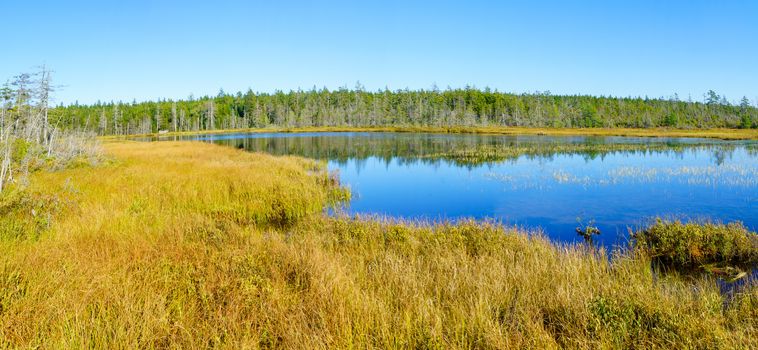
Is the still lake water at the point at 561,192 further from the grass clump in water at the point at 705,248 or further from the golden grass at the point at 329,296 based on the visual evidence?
the golden grass at the point at 329,296

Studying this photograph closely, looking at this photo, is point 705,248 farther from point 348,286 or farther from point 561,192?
point 561,192

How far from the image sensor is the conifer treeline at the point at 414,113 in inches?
5546

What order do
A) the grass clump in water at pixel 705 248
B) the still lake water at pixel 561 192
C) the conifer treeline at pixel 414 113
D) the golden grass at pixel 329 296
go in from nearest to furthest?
the golden grass at pixel 329 296, the grass clump in water at pixel 705 248, the still lake water at pixel 561 192, the conifer treeline at pixel 414 113

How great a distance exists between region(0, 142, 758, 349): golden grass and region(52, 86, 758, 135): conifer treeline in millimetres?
128631

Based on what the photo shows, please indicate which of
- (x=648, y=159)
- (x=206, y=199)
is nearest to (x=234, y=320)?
(x=206, y=199)

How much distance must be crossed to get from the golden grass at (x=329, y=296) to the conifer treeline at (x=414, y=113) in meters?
129

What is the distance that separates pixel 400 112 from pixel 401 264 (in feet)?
474

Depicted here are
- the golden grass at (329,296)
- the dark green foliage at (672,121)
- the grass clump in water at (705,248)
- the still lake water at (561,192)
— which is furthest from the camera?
the dark green foliage at (672,121)

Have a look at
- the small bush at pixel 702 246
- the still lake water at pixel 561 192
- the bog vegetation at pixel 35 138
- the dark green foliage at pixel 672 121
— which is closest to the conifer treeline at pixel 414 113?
the dark green foliage at pixel 672 121

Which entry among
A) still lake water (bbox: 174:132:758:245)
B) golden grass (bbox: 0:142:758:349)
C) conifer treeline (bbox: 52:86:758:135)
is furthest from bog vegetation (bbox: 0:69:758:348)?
conifer treeline (bbox: 52:86:758:135)

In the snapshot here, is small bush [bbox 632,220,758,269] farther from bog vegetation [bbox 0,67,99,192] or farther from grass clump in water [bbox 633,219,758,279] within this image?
bog vegetation [bbox 0,67,99,192]

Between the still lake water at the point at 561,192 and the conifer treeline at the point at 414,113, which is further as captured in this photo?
the conifer treeline at the point at 414,113

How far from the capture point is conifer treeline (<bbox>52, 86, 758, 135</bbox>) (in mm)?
140875

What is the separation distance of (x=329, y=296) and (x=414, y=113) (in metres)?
146
